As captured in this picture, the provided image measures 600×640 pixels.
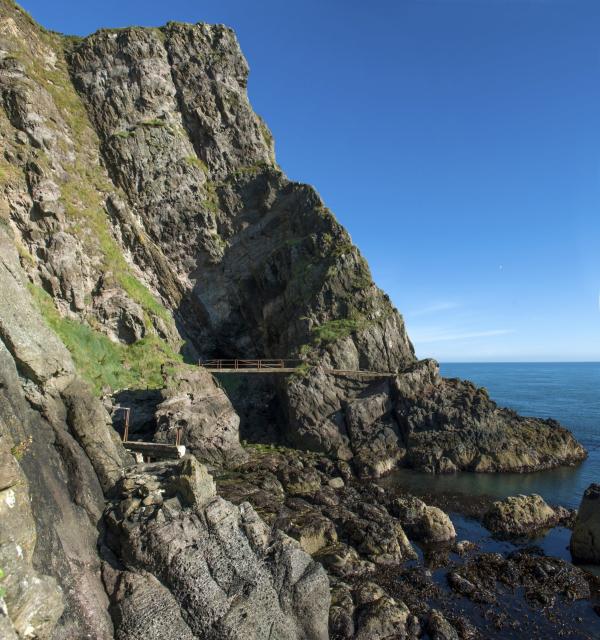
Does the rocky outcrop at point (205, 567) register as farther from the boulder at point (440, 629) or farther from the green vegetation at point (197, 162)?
the green vegetation at point (197, 162)

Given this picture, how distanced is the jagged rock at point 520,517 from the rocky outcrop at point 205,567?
56.1ft

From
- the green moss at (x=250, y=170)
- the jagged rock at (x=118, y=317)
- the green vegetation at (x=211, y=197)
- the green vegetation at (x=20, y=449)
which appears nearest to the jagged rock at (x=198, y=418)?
the jagged rock at (x=118, y=317)

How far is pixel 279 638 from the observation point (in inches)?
572

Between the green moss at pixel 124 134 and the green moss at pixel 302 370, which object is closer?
the green moss at pixel 302 370

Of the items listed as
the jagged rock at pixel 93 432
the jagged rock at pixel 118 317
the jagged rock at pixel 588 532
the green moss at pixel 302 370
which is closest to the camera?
the jagged rock at pixel 93 432

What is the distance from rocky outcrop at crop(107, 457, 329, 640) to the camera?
45.7ft

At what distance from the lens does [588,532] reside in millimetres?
24047

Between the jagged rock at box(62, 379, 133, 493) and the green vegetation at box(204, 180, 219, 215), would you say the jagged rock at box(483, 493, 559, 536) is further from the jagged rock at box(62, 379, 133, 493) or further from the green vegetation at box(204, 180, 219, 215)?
the green vegetation at box(204, 180, 219, 215)

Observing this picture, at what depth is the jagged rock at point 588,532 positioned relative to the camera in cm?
2353

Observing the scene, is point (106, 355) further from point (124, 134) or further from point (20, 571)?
point (20, 571)

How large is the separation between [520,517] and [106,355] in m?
41.7

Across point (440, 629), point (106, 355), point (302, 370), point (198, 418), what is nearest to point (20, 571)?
point (440, 629)

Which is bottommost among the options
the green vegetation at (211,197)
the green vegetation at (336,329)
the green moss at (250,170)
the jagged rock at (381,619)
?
the jagged rock at (381,619)

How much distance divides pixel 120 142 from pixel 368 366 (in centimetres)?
4881
